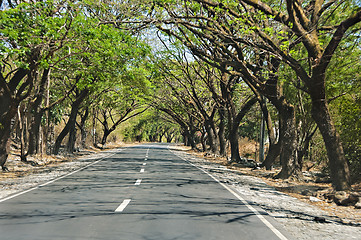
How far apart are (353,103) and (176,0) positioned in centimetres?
1007

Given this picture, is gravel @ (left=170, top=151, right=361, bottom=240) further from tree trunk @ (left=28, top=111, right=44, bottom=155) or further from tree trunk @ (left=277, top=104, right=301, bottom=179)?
tree trunk @ (left=28, top=111, right=44, bottom=155)

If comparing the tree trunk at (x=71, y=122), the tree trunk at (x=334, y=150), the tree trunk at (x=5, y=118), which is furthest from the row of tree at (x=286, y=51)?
the tree trunk at (x=71, y=122)

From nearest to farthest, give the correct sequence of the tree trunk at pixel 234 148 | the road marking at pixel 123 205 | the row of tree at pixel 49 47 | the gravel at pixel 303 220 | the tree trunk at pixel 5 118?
the gravel at pixel 303 220 < the road marking at pixel 123 205 < the row of tree at pixel 49 47 < the tree trunk at pixel 5 118 < the tree trunk at pixel 234 148

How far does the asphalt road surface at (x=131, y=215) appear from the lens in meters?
6.92

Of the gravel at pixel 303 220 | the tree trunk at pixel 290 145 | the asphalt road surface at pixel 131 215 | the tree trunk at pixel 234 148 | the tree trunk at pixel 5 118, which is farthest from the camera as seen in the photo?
the tree trunk at pixel 234 148

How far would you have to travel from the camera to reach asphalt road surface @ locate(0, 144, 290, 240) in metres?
6.92

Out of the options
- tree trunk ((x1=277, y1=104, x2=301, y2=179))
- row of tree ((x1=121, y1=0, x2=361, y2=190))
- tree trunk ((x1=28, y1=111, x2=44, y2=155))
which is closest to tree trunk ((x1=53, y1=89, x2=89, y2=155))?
tree trunk ((x1=28, y1=111, x2=44, y2=155))

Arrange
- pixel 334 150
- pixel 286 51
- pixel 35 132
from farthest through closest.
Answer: pixel 35 132, pixel 286 51, pixel 334 150

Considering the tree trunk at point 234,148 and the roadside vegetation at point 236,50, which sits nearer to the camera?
the roadside vegetation at point 236,50

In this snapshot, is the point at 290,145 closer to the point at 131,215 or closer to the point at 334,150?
the point at 334,150

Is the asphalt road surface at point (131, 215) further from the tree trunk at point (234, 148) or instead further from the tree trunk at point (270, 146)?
the tree trunk at point (234, 148)

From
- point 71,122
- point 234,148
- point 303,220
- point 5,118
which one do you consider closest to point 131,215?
point 303,220

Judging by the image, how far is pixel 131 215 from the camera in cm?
850

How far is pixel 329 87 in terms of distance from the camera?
21.0m
